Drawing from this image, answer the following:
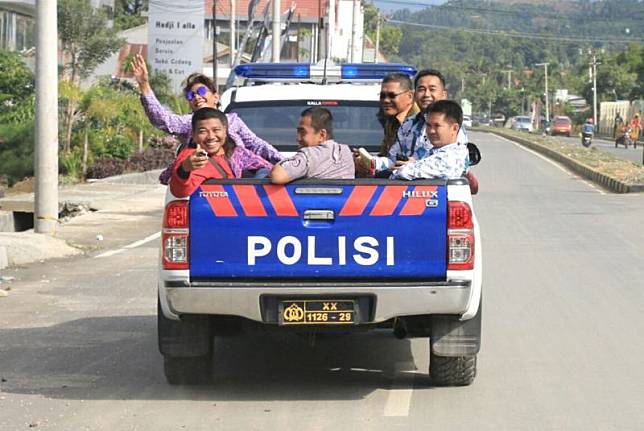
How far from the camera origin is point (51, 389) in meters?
8.45

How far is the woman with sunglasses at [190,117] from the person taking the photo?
30.7 feet

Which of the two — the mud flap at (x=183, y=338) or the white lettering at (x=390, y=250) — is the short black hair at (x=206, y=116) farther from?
the white lettering at (x=390, y=250)

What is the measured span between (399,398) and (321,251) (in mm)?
1112

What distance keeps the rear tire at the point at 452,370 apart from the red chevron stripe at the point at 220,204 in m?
1.59

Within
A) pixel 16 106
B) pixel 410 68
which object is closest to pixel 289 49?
pixel 16 106

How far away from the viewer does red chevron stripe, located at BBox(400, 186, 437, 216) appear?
7.65 metres

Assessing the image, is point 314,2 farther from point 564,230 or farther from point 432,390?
point 432,390

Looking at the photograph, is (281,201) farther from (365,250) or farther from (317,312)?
(317,312)

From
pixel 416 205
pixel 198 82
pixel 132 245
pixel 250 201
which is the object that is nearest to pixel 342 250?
pixel 416 205

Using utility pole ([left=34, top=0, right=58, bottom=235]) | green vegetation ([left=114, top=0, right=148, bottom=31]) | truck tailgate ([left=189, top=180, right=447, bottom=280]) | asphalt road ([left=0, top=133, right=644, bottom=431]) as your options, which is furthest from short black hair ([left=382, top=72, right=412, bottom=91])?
green vegetation ([left=114, top=0, right=148, bottom=31])

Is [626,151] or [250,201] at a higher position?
[250,201]

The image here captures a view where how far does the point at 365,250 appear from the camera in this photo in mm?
7695

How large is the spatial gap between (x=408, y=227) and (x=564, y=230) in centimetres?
1229

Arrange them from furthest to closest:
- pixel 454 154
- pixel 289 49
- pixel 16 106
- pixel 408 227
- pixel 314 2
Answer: pixel 314 2
pixel 289 49
pixel 16 106
pixel 454 154
pixel 408 227
